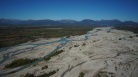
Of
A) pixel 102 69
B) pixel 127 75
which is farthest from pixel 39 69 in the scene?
pixel 127 75

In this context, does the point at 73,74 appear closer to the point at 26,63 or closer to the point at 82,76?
the point at 82,76

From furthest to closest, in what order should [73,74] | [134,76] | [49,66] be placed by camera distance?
[49,66] < [73,74] < [134,76]

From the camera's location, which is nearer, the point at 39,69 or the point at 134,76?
the point at 134,76

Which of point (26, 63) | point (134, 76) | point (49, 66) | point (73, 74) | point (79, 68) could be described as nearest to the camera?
point (134, 76)

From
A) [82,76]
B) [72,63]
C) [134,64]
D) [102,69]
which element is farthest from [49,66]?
[134,64]

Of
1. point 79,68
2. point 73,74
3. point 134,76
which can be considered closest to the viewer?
point 134,76

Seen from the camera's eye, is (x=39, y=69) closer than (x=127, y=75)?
No

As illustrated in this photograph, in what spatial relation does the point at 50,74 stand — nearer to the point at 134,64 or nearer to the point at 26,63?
the point at 26,63

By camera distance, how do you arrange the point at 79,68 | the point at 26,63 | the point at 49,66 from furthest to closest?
the point at 26,63, the point at 49,66, the point at 79,68
